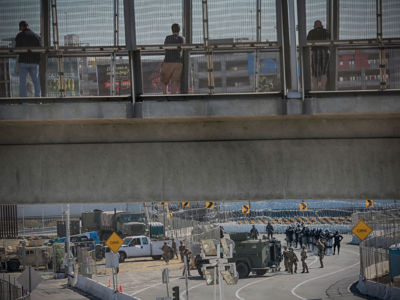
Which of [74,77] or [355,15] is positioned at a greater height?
[355,15]

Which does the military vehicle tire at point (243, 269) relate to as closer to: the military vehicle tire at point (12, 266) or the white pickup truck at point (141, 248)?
Result: the white pickup truck at point (141, 248)

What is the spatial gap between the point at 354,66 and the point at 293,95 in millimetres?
1298

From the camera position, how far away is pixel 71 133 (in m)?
12.5

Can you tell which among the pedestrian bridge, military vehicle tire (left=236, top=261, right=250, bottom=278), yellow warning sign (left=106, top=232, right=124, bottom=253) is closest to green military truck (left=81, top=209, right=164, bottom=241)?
military vehicle tire (left=236, top=261, right=250, bottom=278)

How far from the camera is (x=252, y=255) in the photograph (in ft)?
120

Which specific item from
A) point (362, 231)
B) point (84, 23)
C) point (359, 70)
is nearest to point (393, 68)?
point (359, 70)

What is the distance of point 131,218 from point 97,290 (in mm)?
23098

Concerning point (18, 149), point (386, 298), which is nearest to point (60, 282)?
point (386, 298)

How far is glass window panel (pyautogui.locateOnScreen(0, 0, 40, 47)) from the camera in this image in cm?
1188

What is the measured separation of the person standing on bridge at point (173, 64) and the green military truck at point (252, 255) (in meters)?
24.3

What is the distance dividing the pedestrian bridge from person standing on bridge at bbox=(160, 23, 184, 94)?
0.61 meters

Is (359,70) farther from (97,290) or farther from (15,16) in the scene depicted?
(97,290)

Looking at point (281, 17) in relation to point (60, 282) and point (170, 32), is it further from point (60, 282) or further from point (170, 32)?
point (60, 282)

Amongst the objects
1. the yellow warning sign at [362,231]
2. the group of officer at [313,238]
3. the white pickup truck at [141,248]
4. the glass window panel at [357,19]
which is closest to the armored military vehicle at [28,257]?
the white pickup truck at [141,248]
